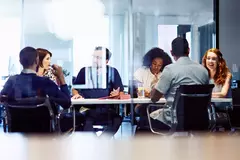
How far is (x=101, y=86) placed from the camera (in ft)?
12.1

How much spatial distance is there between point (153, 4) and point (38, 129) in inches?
109

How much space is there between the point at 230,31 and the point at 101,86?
1.70 m

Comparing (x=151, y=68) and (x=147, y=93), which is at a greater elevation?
(x=151, y=68)

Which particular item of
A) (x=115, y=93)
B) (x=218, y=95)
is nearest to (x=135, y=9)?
(x=115, y=93)

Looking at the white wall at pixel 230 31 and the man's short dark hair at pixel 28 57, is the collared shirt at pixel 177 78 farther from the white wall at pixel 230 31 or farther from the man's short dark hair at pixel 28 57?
the white wall at pixel 230 31

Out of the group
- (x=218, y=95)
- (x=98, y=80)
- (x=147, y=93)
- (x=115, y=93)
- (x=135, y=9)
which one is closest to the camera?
(x=218, y=95)

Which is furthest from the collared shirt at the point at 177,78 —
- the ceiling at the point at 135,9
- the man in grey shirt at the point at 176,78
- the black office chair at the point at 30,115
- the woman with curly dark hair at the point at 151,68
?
the ceiling at the point at 135,9

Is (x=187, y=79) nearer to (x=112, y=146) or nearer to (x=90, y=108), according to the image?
(x=90, y=108)

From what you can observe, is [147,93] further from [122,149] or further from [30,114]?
[122,149]

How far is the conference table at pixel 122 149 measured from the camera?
3.43ft

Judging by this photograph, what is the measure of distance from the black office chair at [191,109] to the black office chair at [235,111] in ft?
1.30

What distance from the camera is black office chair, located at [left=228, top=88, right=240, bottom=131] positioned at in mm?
3207

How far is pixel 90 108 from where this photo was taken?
340 centimetres

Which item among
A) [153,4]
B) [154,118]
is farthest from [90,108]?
[153,4]
